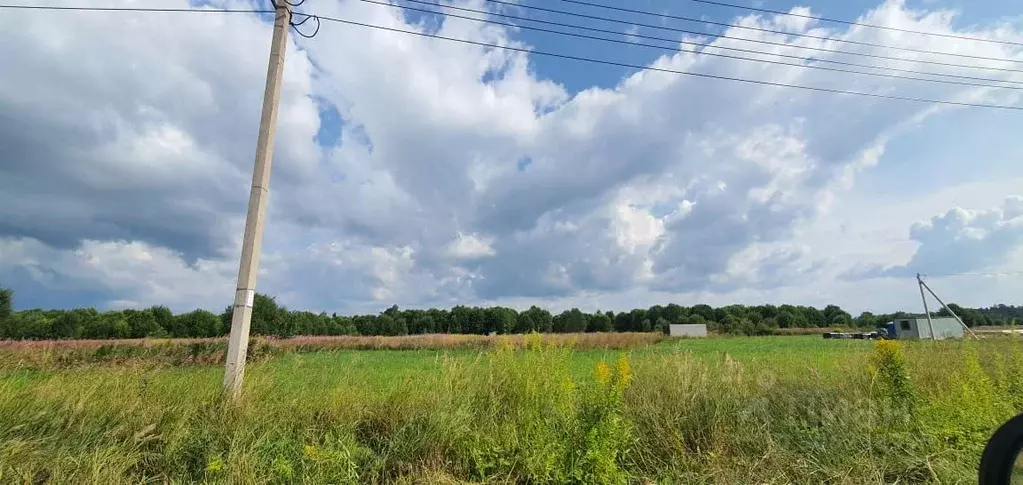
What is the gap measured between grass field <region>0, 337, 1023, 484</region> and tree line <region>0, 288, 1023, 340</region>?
4.83 metres

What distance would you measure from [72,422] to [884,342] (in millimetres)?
9115

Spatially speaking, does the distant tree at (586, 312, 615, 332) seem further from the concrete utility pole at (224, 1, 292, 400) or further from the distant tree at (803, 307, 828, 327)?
the concrete utility pole at (224, 1, 292, 400)

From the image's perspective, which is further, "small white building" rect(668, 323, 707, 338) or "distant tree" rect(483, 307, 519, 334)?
"distant tree" rect(483, 307, 519, 334)

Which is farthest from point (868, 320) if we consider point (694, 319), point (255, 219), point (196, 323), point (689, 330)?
point (196, 323)

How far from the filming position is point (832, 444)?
5062mm

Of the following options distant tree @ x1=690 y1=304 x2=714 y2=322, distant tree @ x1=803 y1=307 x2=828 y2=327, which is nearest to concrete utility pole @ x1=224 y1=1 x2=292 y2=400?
distant tree @ x1=690 y1=304 x2=714 y2=322

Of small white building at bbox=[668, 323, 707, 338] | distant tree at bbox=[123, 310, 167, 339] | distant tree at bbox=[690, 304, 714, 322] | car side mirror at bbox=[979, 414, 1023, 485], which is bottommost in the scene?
car side mirror at bbox=[979, 414, 1023, 485]

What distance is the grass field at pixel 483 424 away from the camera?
13.3ft

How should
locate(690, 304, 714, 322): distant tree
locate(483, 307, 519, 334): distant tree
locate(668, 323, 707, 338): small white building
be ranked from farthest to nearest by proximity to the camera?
locate(690, 304, 714, 322): distant tree
locate(483, 307, 519, 334): distant tree
locate(668, 323, 707, 338): small white building

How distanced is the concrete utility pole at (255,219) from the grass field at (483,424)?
25cm

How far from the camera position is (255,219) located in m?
5.71

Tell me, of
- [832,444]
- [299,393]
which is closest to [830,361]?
[832,444]

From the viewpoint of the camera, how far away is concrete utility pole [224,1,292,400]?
17.5 feet

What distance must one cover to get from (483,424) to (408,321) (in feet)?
326
